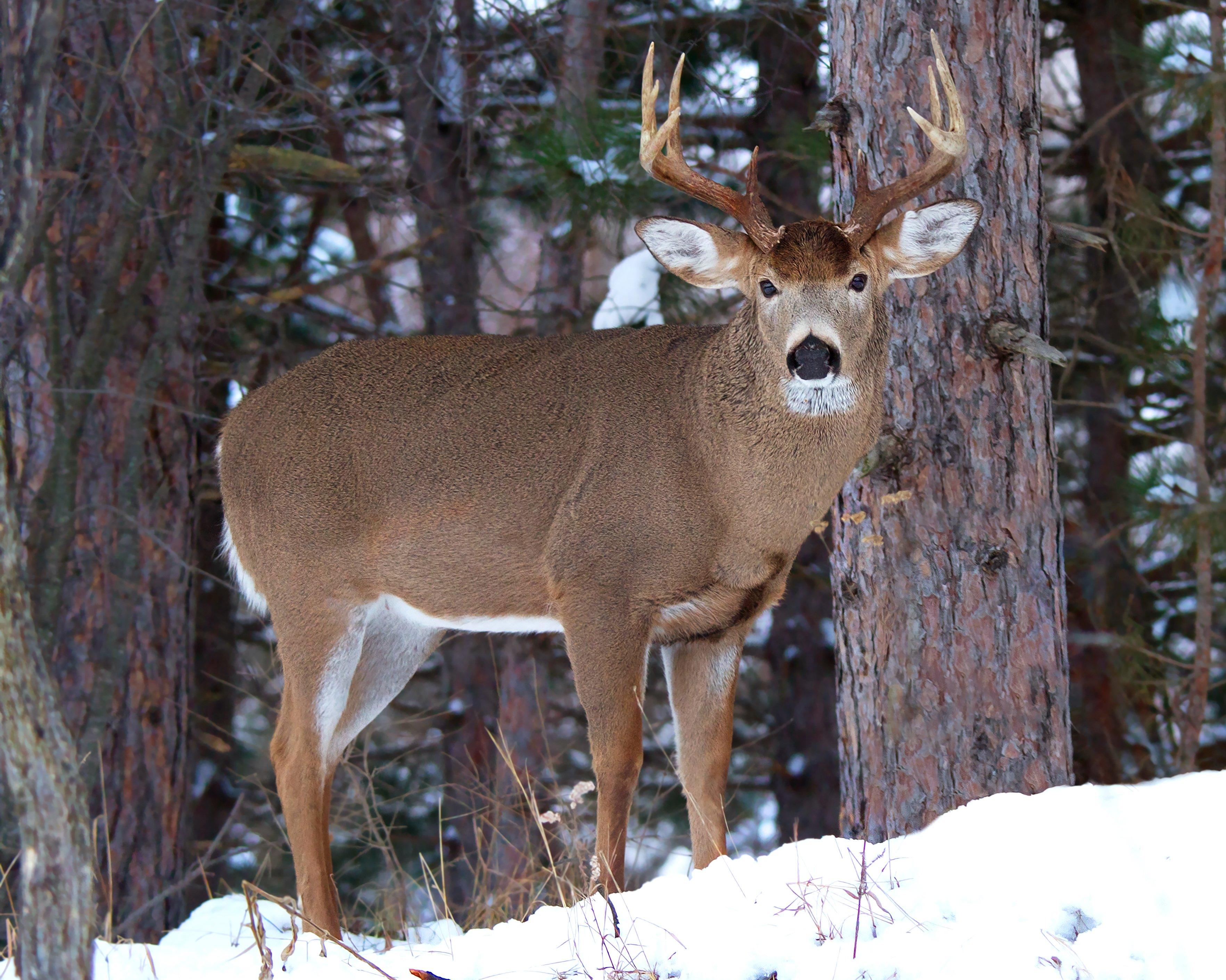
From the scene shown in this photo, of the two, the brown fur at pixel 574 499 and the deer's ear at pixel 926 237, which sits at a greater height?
the deer's ear at pixel 926 237

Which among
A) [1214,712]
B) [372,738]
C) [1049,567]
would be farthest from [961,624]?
[372,738]

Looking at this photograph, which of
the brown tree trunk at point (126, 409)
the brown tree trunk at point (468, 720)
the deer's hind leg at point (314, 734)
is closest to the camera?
the deer's hind leg at point (314, 734)

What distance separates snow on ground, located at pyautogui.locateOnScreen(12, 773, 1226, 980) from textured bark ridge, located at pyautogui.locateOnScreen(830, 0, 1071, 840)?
1.15 m

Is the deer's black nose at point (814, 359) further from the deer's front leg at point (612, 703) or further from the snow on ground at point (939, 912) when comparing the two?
the snow on ground at point (939, 912)

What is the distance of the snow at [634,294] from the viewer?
7.42 metres

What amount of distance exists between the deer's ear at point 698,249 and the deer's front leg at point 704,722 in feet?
4.28

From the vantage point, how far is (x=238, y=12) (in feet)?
22.6

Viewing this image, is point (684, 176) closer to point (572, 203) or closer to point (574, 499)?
point (574, 499)

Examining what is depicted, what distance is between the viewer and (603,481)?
4.86 meters

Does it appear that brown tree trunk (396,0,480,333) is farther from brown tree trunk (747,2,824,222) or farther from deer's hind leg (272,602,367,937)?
deer's hind leg (272,602,367,937)

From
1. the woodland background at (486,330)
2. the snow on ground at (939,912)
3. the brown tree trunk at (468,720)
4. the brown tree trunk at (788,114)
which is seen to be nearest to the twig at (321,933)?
the snow on ground at (939,912)

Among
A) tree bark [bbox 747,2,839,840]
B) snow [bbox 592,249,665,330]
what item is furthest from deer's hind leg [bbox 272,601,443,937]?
tree bark [bbox 747,2,839,840]

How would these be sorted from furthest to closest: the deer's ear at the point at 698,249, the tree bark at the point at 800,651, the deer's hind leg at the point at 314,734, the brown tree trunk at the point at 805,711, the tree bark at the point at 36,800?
the brown tree trunk at the point at 805,711
the tree bark at the point at 800,651
the deer's hind leg at the point at 314,734
the deer's ear at the point at 698,249
the tree bark at the point at 36,800

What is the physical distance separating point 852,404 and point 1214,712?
6.79m
